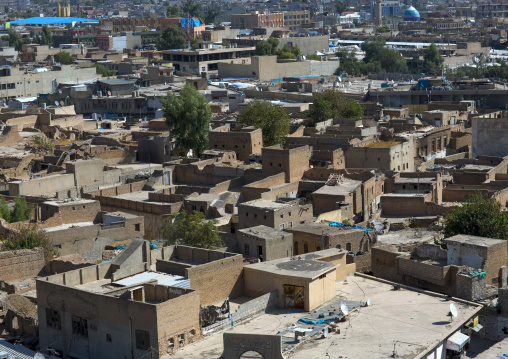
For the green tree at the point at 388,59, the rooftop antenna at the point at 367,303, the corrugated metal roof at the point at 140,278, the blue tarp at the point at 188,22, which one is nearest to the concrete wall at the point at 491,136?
the rooftop antenna at the point at 367,303

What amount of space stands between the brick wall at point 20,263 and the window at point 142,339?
652cm

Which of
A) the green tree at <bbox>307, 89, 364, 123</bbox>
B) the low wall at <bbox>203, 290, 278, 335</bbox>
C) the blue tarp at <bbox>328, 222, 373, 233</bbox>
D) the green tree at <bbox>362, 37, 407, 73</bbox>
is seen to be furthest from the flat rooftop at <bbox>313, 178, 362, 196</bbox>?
the green tree at <bbox>362, 37, 407, 73</bbox>

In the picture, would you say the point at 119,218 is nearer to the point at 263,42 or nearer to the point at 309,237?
the point at 309,237

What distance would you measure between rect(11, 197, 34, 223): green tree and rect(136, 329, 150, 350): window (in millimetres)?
12090

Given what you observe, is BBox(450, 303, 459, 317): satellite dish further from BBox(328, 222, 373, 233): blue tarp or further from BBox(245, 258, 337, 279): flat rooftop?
BBox(328, 222, 373, 233): blue tarp

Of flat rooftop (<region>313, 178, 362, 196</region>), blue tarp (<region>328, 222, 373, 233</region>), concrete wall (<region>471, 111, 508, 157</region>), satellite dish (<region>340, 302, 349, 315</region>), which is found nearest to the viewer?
satellite dish (<region>340, 302, 349, 315</region>)

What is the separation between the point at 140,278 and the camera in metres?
23.2

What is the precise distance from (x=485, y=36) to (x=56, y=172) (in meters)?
91.3

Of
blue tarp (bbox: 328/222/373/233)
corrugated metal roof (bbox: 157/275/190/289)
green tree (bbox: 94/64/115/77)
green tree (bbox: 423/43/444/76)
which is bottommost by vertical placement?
green tree (bbox: 423/43/444/76)

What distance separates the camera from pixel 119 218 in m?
31.5

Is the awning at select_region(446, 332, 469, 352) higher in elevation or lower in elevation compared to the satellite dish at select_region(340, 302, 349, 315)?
lower

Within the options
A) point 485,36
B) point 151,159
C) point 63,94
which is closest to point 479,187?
point 151,159

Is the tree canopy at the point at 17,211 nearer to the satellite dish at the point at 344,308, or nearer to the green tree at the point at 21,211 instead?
the green tree at the point at 21,211

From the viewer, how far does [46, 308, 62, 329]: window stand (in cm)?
2243
